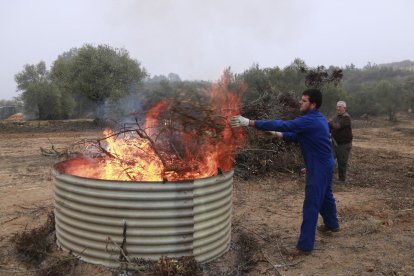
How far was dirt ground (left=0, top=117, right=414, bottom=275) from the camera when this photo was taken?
15.3ft

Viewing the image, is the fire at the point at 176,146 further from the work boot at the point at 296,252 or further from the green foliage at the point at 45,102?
the green foliage at the point at 45,102

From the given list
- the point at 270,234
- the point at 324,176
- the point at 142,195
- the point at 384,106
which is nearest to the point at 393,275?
the point at 324,176

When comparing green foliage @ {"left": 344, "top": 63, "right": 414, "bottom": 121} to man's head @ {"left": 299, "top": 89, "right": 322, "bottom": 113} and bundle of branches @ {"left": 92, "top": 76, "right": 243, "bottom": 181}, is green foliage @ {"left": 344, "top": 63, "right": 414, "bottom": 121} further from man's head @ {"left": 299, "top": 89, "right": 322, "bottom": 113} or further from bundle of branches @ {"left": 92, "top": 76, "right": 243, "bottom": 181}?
bundle of branches @ {"left": 92, "top": 76, "right": 243, "bottom": 181}

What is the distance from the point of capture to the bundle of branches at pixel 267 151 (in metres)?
9.77

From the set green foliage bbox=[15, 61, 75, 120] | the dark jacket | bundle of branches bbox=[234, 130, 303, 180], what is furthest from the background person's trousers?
green foliage bbox=[15, 61, 75, 120]

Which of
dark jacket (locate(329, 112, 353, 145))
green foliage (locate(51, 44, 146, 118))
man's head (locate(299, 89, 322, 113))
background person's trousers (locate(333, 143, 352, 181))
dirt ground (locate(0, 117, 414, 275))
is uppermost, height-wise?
green foliage (locate(51, 44, 146, 118))

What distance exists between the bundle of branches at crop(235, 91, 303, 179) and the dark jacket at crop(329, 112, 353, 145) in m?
1.45

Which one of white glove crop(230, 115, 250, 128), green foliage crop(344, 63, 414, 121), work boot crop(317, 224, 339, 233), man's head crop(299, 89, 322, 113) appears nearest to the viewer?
white glove crop(230, 115, 250, 128)

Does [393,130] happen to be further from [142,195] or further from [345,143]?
[142,195]

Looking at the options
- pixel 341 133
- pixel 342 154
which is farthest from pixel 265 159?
pixel 341 133

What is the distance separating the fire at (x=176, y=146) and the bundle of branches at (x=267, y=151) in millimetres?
4382

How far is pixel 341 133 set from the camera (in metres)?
9.08

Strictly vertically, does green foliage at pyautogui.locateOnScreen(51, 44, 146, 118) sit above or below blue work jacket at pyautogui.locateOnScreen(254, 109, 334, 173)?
above

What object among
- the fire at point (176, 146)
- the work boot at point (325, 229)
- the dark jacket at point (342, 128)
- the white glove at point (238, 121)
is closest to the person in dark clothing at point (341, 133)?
the dark jacket at point (342, 128)
